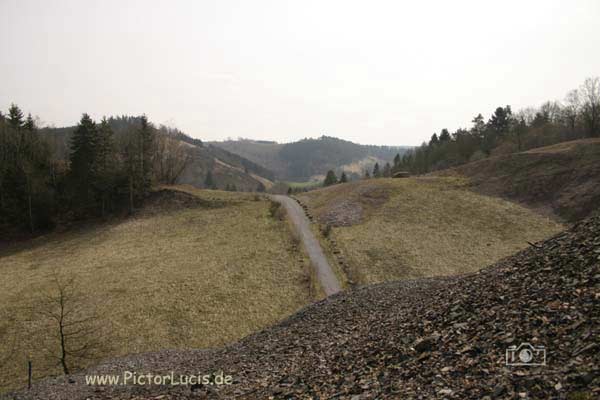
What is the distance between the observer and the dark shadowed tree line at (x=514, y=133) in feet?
212

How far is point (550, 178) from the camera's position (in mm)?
47125

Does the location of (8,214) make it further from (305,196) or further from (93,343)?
(305,196)

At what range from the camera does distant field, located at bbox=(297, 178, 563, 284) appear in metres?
33.3

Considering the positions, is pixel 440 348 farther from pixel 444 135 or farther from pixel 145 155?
pixel 444 135

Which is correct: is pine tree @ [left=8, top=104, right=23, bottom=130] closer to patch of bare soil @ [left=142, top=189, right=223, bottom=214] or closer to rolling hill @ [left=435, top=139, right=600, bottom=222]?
patch of bare soil @ [left=142, top=189, right=223, bottom=214]

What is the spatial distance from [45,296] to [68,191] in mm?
30941

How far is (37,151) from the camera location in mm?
54125

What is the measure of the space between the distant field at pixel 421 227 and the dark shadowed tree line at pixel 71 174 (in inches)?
1217

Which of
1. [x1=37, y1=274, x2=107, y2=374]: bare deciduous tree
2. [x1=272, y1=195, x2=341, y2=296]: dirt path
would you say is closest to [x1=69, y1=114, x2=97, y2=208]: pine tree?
[x1=37, y1=274, x2=107, y2=374]: bare deciduous tree

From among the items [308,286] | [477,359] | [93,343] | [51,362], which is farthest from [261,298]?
[477,359]

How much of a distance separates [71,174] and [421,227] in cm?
5479

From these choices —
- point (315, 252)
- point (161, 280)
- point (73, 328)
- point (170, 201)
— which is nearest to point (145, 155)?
point (170, 201)

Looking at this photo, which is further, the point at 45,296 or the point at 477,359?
the point at 45,296

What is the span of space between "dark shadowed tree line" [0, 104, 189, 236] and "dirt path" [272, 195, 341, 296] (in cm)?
2689
